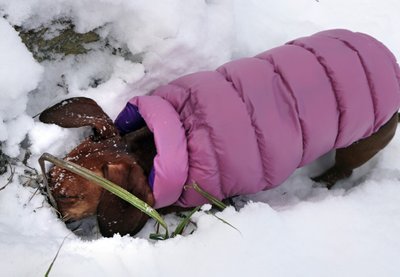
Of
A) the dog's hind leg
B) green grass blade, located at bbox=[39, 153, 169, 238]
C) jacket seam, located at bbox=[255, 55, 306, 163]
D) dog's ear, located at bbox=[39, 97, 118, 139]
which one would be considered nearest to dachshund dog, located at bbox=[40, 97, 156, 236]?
dog's ear, located at bbox=[39, 97, 118, 139]

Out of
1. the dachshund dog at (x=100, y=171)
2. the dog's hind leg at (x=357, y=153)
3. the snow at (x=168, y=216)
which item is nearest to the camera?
the snow at (x=168, y=216)

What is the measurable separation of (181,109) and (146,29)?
26 centimetres

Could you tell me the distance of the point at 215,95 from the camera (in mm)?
1405

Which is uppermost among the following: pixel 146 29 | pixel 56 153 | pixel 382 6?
pixel 146 29

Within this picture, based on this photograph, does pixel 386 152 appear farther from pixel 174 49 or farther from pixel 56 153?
pixel 56 153

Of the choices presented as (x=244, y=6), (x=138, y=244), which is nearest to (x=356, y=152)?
(x=244, y=6)

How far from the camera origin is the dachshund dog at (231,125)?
1.31m

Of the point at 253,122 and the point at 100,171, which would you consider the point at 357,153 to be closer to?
the point at 253,122

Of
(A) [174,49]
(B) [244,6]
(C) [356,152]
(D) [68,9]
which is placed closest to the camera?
(D) [68,9]

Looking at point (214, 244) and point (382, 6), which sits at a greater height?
point (382, 6)

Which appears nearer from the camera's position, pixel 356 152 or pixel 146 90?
pixel 146 90

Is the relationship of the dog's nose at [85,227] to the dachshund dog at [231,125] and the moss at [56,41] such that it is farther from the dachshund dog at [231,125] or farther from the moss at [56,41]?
the moss at [56,41]

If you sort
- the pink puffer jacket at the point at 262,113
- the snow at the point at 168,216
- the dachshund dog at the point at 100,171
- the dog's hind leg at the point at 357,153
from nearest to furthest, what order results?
the snow at the point at 168,216 → the dachshund dog at the point at 100,171 → the pink puffer jacket at the point at 262,113 → the dog's hind leg at the point at 357,153

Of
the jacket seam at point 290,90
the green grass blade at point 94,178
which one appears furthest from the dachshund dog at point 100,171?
the jacket seam at point 290,90
